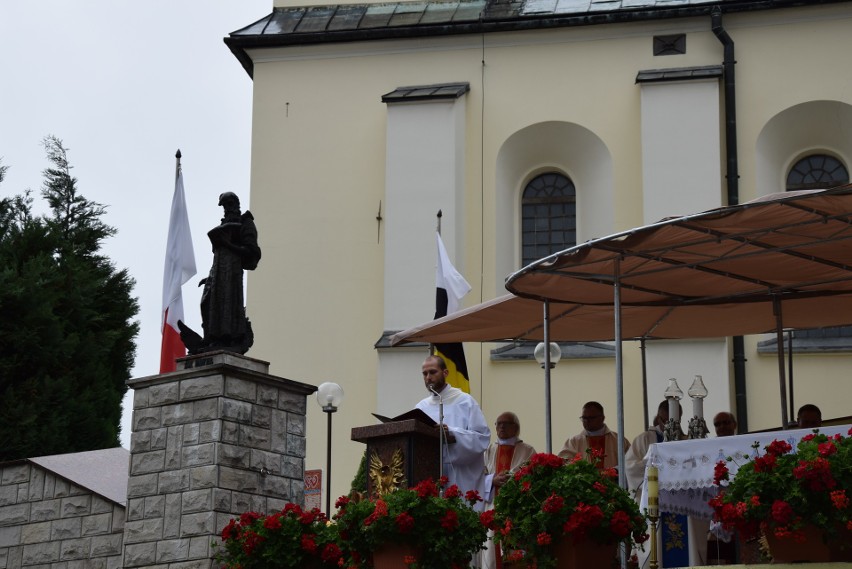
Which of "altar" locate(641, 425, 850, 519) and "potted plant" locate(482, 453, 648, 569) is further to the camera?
"altar" locate(641, 425, 850, 519)

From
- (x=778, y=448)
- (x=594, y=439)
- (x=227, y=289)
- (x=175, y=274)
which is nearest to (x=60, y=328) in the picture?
(x=175, y=274)

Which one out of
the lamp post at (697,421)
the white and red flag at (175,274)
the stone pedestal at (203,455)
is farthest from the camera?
the white and red flag at (175,274)

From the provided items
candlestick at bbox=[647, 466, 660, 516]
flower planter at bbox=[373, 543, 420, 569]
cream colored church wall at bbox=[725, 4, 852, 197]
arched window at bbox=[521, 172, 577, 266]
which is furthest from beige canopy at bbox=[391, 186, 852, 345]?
arched window at bbox=[521, 172, 577, 266]

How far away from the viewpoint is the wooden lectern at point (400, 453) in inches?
455

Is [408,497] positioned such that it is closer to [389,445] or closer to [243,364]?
[389,445]

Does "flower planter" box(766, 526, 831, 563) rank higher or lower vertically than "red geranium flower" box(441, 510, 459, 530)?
lower

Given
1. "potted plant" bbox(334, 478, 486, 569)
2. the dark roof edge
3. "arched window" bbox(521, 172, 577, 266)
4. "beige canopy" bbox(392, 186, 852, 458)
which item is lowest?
"potted plant" bbox(334, 478, 486, 569)

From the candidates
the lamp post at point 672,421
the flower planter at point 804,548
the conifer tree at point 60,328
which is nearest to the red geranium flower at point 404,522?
the flower planter at point 804,548

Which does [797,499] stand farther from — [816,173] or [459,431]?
[816,173]

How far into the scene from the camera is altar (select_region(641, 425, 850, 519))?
34.8ft

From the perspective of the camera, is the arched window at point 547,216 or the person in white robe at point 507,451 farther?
the arched window at point 547,216

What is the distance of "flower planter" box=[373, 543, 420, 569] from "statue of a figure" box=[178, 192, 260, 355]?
3.69m

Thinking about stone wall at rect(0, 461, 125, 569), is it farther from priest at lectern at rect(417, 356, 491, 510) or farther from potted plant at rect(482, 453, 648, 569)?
potted plant at rect(482, 453, 648, 569)

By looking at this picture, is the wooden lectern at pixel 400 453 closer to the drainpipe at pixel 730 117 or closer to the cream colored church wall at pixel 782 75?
the drainpipe at pixel 730 117
